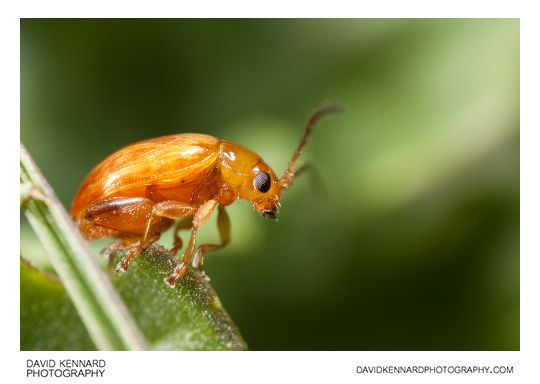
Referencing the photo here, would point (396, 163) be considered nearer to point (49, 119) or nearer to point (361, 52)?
point (361, 52)

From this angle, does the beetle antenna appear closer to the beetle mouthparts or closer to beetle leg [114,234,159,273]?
the beetle mouthparts

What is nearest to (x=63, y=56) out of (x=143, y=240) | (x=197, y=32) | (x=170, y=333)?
(x=197, y=32)

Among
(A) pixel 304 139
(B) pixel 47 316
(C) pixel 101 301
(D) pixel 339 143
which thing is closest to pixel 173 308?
(C) pixel 101 301

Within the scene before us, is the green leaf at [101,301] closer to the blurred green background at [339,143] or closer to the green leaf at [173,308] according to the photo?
the green leaf at [173,308]
